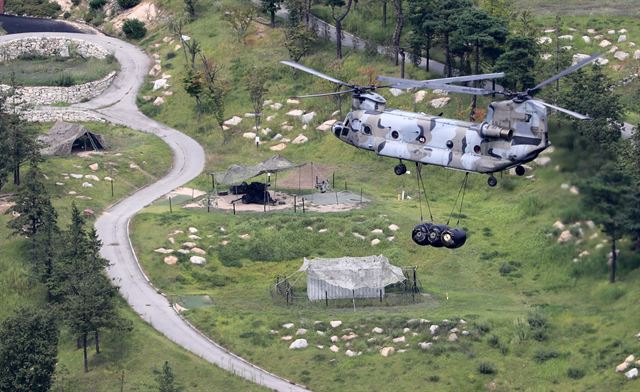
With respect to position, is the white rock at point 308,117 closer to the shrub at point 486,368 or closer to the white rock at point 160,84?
the white rock at point 160,84

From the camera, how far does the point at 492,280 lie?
375 feet

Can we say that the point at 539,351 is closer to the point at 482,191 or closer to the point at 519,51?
the point at 482,191

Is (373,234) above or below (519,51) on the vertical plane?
below

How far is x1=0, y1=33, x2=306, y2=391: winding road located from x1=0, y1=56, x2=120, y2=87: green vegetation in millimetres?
2448

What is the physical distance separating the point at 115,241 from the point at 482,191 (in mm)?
33831

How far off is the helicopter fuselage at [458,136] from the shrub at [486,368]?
18.8 meters

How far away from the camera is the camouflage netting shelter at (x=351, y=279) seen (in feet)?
366

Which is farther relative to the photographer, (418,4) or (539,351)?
(418,4)

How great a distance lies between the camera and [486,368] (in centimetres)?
9988

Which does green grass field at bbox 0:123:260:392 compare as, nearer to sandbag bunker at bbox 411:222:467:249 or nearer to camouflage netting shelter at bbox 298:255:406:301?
camouflage netting shelter at bbox 298:255:406:301

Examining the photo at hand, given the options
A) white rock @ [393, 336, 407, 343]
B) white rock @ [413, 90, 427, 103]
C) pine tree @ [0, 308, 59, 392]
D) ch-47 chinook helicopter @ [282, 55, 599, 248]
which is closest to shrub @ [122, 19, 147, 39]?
white rock @ [413, 90, 427, 103]

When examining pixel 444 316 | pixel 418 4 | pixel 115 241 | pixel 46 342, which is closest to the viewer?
pixel 46 342

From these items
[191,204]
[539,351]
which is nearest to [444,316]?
[539,351]

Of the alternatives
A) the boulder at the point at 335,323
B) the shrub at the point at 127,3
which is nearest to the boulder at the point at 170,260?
the boulder at the point at 335,323
